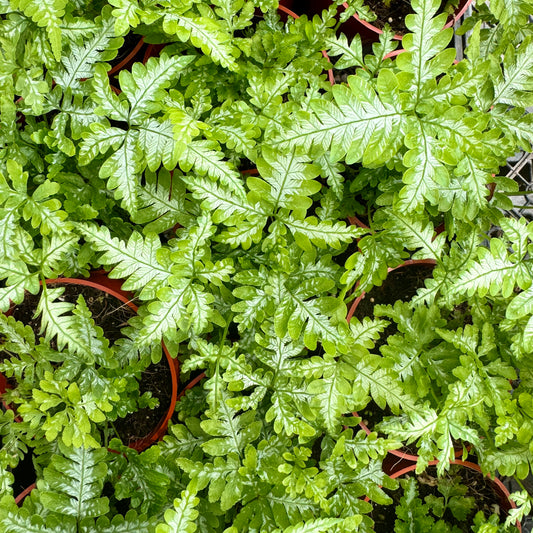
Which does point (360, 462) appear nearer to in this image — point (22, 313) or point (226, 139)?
point (226, 139)

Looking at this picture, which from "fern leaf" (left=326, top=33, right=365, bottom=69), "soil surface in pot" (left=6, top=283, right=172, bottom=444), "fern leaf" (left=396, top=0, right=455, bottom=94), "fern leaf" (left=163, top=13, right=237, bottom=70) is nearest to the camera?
"fern leaf" (left=396, top=0, right=455, bottom=94)

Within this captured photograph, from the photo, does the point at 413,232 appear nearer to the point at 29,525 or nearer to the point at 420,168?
the point at 420,168

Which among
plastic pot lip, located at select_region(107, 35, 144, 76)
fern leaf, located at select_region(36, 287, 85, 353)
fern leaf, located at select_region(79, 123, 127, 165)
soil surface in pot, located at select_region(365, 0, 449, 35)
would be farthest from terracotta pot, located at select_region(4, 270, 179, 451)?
soil surface in pot, located at select_region(365, 0, 449, 35)

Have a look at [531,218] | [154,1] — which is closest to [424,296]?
[531,218]

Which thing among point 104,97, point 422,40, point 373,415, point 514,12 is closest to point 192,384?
point 373,415

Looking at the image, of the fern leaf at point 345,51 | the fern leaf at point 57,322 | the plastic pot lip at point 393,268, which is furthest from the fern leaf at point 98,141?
the plastic pot lip at point 393,268

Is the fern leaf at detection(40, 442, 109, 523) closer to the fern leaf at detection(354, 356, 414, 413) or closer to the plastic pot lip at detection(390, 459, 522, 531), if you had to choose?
the fern leaf at detection(354, 356, 414, 413)
